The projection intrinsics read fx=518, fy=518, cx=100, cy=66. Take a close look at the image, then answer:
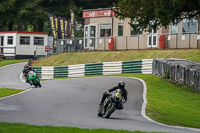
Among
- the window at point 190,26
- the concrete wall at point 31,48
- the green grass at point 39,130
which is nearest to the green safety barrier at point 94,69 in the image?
the window at point 190,26

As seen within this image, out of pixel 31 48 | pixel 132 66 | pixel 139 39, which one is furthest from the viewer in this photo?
pixel 31 48

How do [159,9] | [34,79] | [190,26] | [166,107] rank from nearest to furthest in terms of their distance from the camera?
1. [166,107]
2. [159,9]
3. [34,79]
4. [190,26]

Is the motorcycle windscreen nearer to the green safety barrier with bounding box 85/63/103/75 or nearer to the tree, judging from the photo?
the tree

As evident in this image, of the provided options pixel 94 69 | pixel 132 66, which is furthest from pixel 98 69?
pixel 132 66

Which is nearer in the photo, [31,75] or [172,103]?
[172,103]

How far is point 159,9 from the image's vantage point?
2659 centimetres

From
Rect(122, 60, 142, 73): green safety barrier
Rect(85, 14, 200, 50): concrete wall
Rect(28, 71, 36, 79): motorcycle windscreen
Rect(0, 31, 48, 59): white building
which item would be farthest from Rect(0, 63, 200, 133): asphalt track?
Rect(0, 31, 48, 59): white building

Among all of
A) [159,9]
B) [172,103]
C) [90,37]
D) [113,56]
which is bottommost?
[172,103]

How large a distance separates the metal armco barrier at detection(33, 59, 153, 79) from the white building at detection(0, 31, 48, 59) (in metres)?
19.1

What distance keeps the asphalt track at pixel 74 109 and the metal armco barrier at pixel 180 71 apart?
2.26m

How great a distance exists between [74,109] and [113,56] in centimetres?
2493

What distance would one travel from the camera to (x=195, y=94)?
24922mm

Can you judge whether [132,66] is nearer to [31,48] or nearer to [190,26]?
[190,26]

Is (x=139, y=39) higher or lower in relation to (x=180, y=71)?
higher
